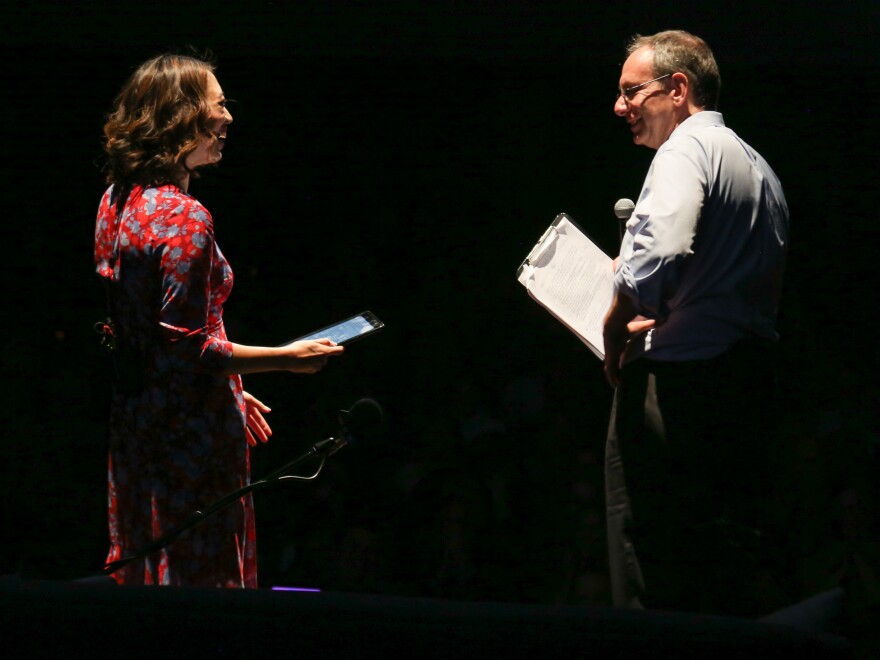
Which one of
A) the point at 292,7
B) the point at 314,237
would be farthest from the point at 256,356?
the point at 314,237

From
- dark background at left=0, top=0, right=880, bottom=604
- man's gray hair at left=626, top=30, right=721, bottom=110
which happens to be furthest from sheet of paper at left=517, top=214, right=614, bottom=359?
dark background at left=0, top=0, right=880, bottom=604

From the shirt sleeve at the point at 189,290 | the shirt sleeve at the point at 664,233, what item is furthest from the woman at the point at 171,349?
the shirt sleeve at the point at 664,233

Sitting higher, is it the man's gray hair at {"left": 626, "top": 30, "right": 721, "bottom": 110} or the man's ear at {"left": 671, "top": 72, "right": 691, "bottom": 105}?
the man's gray hair at {"left": 626, "top": 30, "right": 721, "bottom": 110}

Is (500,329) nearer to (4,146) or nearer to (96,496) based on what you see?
(96,496)

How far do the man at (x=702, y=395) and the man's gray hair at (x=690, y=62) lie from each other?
102 mm

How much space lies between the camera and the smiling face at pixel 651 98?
1.91 metres

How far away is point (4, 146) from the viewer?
131 inches

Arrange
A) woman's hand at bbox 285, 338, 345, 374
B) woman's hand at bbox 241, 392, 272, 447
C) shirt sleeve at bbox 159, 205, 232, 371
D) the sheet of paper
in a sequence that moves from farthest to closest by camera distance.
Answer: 1. woman's hand at bbox 241, 392, 272, 447
2. the sheet of paper
3. woman's hand at bbox 285, 338, 345, 374
4. shirt sleeve at bbox 159, 205, 232, 371

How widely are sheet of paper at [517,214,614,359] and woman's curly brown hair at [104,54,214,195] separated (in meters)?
0.66

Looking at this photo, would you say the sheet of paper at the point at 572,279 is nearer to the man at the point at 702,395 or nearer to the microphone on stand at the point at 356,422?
the man at the point at 702,395

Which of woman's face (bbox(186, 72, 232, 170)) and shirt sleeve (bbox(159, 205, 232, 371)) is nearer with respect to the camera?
shirt sleeve (bbox(159, 205, 232, 371))

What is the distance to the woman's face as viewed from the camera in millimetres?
1867

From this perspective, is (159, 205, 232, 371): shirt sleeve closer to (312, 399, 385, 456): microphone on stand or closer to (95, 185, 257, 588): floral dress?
(95, 185, 257, 588): floral dress

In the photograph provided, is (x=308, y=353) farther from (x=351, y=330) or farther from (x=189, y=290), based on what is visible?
(x=189, y=290)
